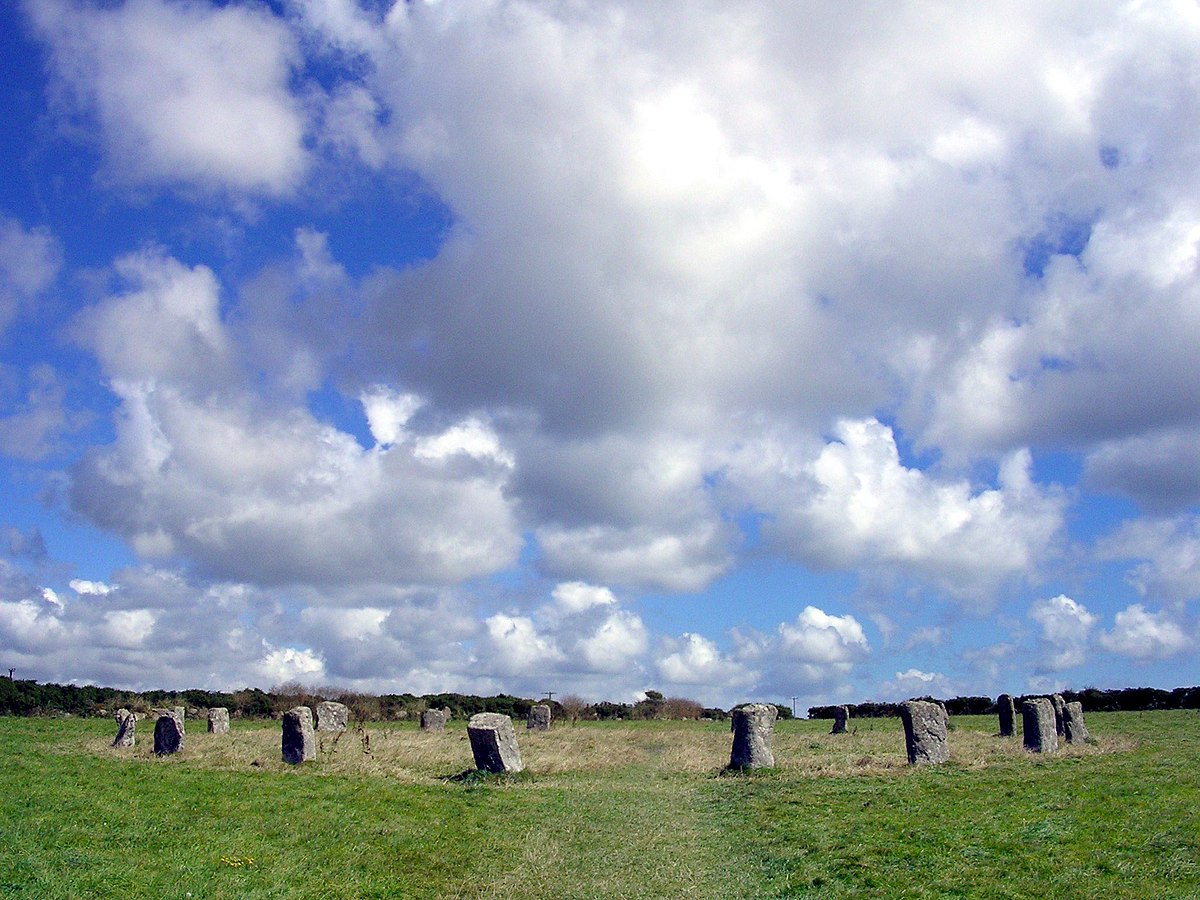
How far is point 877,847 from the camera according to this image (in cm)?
1540

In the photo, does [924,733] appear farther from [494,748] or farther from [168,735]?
[168,735]

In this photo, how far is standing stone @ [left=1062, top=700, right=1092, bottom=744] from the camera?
34.9m

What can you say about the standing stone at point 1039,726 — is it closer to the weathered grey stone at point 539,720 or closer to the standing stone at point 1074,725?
the standing stone at point 1074,725

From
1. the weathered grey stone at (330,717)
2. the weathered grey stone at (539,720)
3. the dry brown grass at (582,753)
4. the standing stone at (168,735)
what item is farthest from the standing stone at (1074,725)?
the weathered grey stone at (330,717)

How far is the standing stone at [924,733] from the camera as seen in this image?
91.4 ft

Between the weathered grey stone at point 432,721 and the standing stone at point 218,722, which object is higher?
the standing stone at point 218,722

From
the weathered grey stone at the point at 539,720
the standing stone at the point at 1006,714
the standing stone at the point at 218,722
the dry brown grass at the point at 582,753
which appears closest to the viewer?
the dry brown grass at the point at 582,753

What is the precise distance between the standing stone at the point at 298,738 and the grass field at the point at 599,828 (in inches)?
22.3

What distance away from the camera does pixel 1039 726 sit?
31172 mm

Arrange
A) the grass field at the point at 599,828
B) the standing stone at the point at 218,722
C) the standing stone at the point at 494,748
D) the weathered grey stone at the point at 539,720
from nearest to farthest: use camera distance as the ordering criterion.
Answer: the grass field at the point at 599,828 < the standing stone at the point at 494,748 < the standing stone at the point at 218,722 < the weathered grey stone at the point at 539,720

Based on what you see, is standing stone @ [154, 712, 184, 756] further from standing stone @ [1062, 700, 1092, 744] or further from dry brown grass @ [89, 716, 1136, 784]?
standing stone @ [1062, 700, 1092, 744]

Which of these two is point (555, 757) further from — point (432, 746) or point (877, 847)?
point (877, 847)

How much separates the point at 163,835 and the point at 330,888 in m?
3.94

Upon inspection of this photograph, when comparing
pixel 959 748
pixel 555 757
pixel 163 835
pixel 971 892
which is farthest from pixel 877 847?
pixel 959 748
